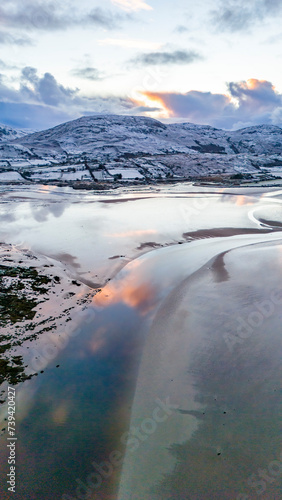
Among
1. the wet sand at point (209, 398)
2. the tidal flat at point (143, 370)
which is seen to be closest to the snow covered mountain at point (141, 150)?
the tidal flat at point (143, 370)

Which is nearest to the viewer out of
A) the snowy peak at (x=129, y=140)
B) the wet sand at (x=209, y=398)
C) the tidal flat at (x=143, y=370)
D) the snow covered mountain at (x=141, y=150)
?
the wet sand at (x=209, y=398)

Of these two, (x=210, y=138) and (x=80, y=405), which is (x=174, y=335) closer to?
(x=80, y=405)

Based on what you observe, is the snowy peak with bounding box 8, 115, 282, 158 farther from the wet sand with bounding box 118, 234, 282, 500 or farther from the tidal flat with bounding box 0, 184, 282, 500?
the wet sand with bounding box 118, 234, 282, 500

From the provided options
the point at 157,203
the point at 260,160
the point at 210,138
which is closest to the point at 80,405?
the point at 157,203

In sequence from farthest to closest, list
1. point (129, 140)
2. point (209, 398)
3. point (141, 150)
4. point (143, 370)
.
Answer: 1. point (129, 140)
2. point (141, 150)
3. point (143, 370)
4. point (209, 398)

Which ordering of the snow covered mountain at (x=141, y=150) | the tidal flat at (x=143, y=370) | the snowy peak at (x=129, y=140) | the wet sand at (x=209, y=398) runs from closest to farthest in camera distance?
the wet sand at (x=209, y=398)
the tidal flat at (x=143, y=370)
the snow covered mountain at (x=141, y=150)
the snowy peak at (x=129, y=140)

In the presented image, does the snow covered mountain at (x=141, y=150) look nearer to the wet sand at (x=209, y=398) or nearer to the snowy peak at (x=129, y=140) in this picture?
the snowy peak at (x=129, y=140)

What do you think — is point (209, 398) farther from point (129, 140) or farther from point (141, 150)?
point (129, 140)

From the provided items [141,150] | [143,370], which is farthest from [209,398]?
[141,150]
